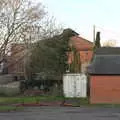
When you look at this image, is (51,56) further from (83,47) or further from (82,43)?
(82,43)

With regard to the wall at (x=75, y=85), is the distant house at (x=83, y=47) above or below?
above

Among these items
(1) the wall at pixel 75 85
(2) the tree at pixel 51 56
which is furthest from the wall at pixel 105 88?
(2) the tree at pixel 51 56

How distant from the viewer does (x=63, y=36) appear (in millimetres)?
53969

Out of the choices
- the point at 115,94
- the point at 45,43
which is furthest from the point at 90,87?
the point at 45,43

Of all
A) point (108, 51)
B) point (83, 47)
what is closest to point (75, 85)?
point (108, 51)

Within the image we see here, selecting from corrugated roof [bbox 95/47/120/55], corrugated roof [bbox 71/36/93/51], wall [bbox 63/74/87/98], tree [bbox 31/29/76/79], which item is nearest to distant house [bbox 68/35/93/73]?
corrugated roof [bbox 71/36/93/51]

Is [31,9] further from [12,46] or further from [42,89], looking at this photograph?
[42,89]

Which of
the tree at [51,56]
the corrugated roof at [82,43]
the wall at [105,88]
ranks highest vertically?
the corrugated roof at [82,43]

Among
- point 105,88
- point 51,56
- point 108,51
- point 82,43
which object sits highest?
point 82,43

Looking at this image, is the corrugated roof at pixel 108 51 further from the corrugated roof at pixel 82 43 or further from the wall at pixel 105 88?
the corrugated roof at pixel 82 43

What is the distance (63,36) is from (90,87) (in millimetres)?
12932

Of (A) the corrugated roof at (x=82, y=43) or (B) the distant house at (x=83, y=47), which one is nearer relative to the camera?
(B) the distant house at (x=83, y=47)

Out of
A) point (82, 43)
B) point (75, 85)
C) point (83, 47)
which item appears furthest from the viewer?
point (82, 43)

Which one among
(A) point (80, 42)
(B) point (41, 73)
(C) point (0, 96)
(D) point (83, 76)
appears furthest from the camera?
(A) point (80, 42)
